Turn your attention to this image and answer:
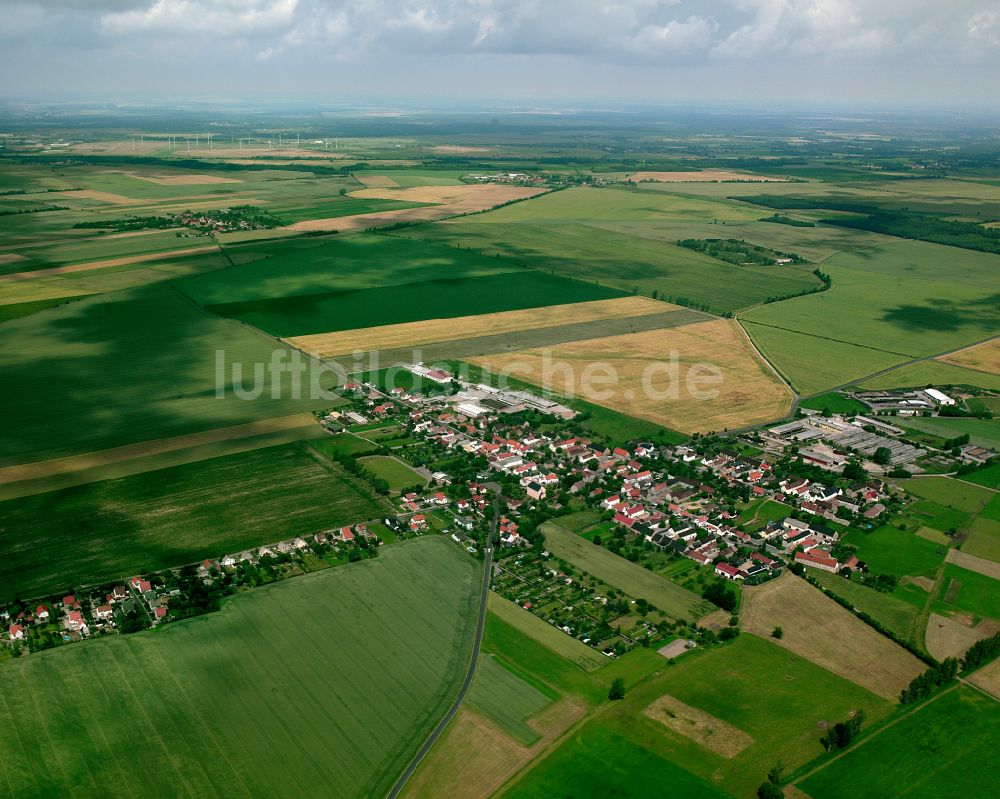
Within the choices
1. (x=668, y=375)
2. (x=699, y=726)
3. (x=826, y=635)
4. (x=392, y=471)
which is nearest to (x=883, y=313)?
(x=668, y=375)

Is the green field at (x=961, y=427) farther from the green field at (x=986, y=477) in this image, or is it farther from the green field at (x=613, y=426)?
the green field at (x=613, y=426)

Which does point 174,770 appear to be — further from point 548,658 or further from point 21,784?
point 548,658

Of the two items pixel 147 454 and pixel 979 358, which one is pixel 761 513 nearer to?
pixel 147 454

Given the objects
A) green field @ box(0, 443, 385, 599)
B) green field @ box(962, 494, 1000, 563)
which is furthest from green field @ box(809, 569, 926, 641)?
green field @ box(0, 443, 385, 599)

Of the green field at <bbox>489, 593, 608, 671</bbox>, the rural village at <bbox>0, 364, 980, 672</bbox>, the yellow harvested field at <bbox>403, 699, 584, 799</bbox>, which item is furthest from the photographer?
the rural village at <bbox>0, 364, 980, 672</bbox>

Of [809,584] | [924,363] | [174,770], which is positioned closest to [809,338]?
[924,363]

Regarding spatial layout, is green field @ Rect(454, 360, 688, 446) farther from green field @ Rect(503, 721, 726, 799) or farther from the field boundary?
green field @ Rect(503, 721, 726, 799)
